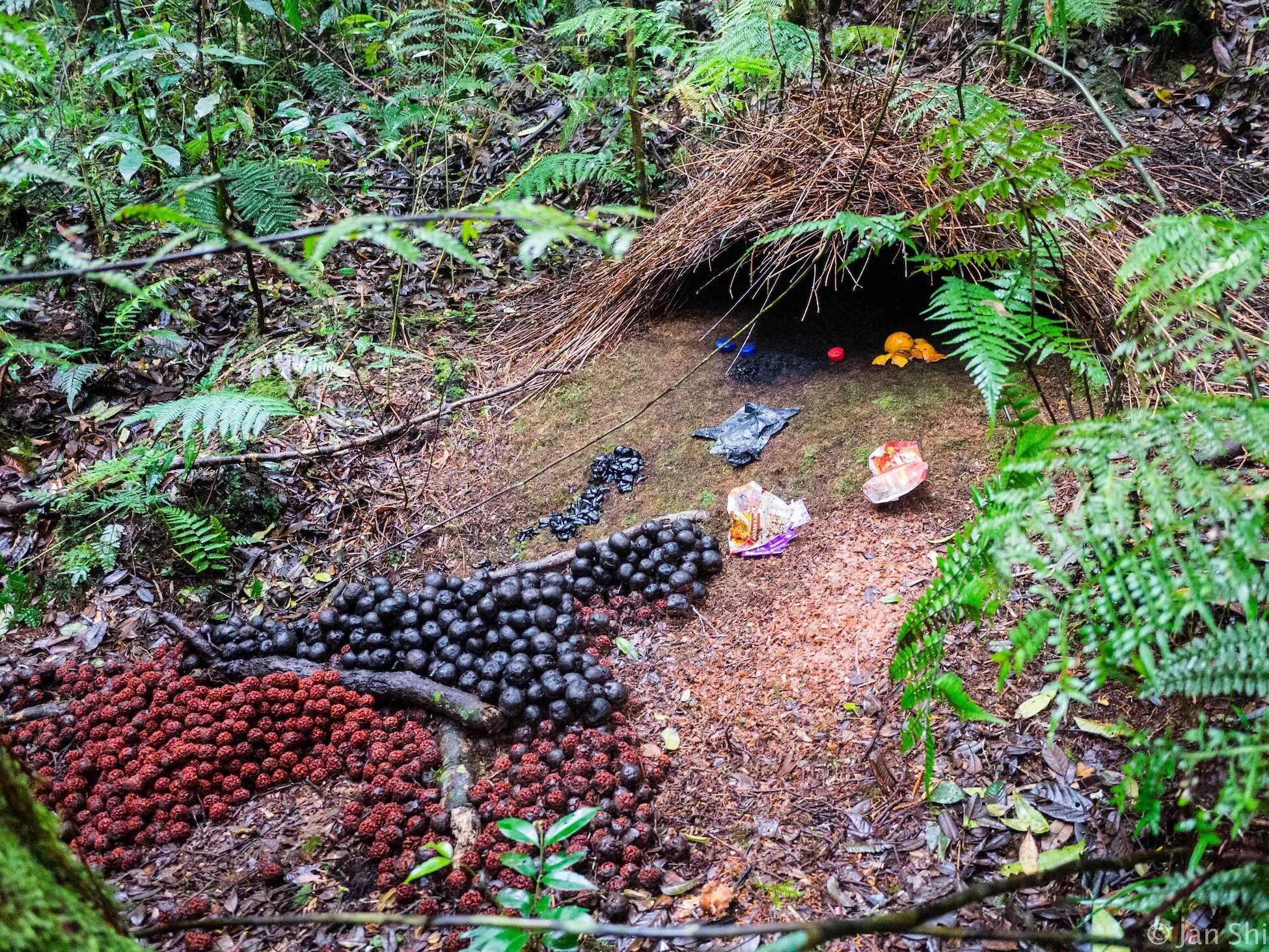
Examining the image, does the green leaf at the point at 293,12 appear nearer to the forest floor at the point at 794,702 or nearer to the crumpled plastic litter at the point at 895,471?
the forest floor at the point at 794,702

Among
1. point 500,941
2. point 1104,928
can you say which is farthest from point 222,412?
point 1104,928

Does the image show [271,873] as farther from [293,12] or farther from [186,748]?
[293,12]

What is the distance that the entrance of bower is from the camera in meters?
4.12

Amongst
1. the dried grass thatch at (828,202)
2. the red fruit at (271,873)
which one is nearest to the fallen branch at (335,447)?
the dried grass thatch at (828,202)

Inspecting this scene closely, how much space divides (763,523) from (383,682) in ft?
5.75

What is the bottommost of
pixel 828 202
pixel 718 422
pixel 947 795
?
pixel 947 795

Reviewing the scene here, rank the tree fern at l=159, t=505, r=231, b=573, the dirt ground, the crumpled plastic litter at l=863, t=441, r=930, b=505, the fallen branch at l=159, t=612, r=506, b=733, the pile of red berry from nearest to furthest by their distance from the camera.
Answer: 1. the dirt ground
2. the pile of red berry
3. the fallen branch at l=159, t=612, r=506, b=733
4. the crumpled plastic litter at l=863, t=441, r=930, b=505
5. the tree fern at l=159, t=505, r=231, b=573

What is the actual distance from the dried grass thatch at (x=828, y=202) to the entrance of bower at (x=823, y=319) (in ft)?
0.36

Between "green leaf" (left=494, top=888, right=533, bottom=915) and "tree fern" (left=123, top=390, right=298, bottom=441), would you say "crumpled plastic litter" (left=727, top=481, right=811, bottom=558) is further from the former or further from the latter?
"tree fern" (left=123, top=390, right=298, bottom=441)

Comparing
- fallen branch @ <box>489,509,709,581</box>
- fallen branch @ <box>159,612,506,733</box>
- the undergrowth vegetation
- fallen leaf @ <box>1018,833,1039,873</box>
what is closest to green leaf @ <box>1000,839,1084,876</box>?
fallen leaf @ <box>1018,833,1039,873</box>

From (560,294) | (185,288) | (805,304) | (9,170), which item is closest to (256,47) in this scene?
(185,288)

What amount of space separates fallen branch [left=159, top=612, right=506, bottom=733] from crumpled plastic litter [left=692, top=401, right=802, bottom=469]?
1662 millimetres

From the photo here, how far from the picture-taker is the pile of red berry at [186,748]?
9.06ft

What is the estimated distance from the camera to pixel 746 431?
3934 mm
